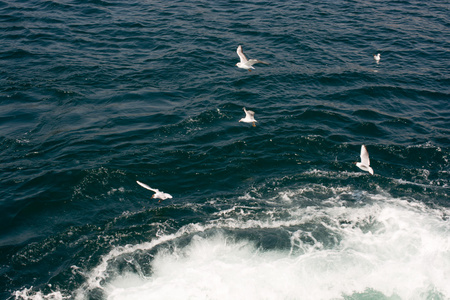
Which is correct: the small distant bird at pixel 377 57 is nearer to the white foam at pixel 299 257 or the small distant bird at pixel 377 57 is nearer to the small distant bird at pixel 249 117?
the small distant bird at pixel 249 117

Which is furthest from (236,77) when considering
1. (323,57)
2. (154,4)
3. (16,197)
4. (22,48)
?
(154,4)

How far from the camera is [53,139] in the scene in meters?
14.8

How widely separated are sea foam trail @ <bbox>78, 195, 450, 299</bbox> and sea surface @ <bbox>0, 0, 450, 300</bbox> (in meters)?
0.04

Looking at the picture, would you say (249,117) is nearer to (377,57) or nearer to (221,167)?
(221,167)

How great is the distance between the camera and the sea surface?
1022cm

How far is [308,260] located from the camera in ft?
35.0

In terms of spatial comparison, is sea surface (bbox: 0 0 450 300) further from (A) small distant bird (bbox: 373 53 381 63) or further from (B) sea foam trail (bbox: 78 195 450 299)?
(A) small distant bird (bbox: 373 53 381 63)

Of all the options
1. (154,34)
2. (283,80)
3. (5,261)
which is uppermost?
(154,34)

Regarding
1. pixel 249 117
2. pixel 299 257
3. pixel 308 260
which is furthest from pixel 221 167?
pixel 308 260

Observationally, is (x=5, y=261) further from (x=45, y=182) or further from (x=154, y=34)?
(x=154, y=34)

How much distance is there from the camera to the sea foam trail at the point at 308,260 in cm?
991

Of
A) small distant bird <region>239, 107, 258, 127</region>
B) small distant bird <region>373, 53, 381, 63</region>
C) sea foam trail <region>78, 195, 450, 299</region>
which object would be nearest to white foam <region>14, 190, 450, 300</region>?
sea foam trail <region>78, 195, 450, 299</region>

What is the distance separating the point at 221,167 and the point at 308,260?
468 centimetres

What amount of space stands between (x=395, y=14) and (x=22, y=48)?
92.9ft
